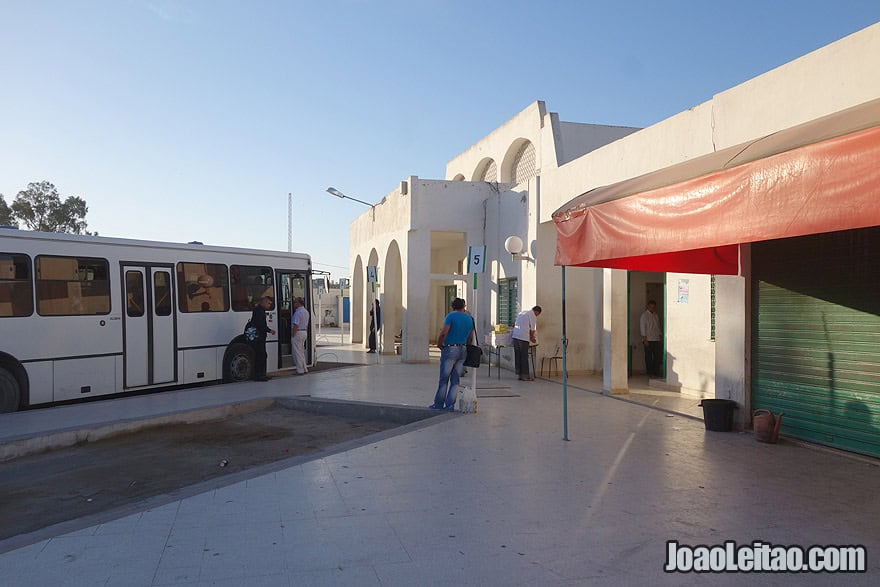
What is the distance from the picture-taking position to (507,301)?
17.9 m

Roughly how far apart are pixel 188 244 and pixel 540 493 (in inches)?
389

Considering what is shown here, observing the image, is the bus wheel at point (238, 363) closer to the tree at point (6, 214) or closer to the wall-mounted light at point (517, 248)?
the wall-mounted light at point (517, 248)

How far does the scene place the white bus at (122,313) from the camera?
10430 mm

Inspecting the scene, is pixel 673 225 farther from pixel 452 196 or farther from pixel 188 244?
pixel 452 196

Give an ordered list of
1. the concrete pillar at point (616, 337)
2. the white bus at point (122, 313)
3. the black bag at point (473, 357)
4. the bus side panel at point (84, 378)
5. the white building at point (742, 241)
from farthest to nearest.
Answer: the concrete pillar at point (616, 337), the bus side panel at point (84, 378), the white bus at point (122, 313), the black bag at point (473, 357), the white building at point (742, 241)

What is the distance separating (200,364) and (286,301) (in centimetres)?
271

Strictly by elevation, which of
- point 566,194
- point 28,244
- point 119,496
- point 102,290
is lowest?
point 119,496

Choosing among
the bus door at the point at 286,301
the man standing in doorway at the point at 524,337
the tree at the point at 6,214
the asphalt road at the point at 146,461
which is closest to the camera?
the asphalt road at the point at 146,461

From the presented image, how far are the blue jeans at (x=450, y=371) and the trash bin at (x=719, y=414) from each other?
3.40m

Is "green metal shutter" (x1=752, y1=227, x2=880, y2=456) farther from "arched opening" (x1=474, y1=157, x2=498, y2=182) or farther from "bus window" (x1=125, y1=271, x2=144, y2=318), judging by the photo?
"arched opening" (x1=474, y1=157, x2=498, y2=182)

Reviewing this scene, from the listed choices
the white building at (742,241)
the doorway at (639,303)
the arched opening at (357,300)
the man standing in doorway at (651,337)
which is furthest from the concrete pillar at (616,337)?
the arched opening at (357,300)

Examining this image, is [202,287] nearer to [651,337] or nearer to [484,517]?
[651,337]

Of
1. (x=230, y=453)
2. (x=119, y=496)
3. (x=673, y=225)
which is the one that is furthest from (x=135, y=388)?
(x=673, y=225)

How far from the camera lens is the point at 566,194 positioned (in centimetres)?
1398
